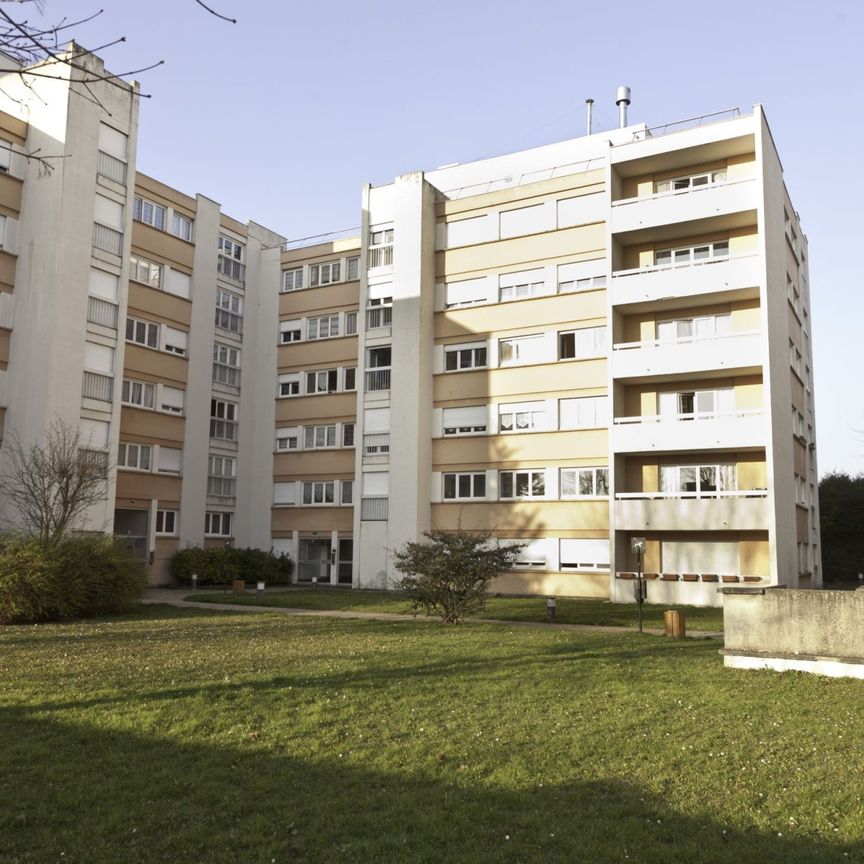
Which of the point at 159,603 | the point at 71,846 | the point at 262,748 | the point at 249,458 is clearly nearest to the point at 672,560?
the point at 159,603

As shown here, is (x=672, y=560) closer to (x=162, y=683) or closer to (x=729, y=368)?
(x=729, y=368)

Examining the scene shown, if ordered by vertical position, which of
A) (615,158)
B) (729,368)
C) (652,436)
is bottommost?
(652,436)

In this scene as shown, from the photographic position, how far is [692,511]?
32.5 m

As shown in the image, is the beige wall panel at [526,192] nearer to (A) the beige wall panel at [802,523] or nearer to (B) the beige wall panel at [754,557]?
(B) the beige wall panel at [754,557]

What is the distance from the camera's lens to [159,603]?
2859 cm

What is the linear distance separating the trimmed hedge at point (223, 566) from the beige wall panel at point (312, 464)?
16.1ft

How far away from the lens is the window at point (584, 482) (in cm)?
3650

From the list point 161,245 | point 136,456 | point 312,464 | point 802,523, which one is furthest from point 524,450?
point 161,245

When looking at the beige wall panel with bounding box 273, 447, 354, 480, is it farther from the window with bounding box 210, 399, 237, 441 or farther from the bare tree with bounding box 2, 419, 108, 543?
the bare tree with bounding box 2, 419, 108, 543

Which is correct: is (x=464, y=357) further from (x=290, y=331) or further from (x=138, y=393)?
(x=138, y=393)

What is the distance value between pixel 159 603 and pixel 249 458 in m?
19.4

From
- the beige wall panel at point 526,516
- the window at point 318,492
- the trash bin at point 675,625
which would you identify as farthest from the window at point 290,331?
the trash bin at point 675,625

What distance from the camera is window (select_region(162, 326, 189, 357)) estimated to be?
42188 mm

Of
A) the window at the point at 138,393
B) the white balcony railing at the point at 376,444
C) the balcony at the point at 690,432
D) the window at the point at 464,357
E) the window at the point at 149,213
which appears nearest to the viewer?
the balcony at the point at 690,432
